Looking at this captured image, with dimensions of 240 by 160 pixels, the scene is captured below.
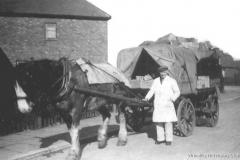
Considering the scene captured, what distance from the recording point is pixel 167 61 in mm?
6926

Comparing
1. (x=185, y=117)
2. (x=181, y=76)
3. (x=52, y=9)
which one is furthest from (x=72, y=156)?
(x=52, y=9)

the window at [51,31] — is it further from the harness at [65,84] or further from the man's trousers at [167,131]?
the man's trousers at [167,131]

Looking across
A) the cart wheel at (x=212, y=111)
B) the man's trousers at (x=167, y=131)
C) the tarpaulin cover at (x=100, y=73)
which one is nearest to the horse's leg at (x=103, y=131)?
the tarpaulin cover at (x=100, y=73)

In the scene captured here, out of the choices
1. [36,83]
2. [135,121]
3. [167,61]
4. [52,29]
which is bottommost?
[135,121]

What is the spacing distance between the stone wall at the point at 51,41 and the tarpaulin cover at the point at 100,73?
13.2 m

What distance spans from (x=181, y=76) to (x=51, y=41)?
49.9ft

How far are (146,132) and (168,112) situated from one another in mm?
2083

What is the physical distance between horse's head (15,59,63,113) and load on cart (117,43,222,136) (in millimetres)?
2749

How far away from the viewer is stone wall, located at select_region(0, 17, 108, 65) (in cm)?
1895

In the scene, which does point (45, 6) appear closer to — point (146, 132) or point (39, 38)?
point (39, 38)

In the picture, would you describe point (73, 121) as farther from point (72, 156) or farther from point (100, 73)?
point (100, 73)

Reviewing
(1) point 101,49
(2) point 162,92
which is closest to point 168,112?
(2) point 162,92

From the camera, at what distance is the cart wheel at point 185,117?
6.73 m

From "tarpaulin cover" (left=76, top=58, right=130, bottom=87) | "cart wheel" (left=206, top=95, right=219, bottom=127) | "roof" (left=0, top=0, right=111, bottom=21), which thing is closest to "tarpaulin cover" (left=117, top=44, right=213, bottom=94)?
"tarpaulin cover" (left=76, top=58, right=130, bottom=87)
